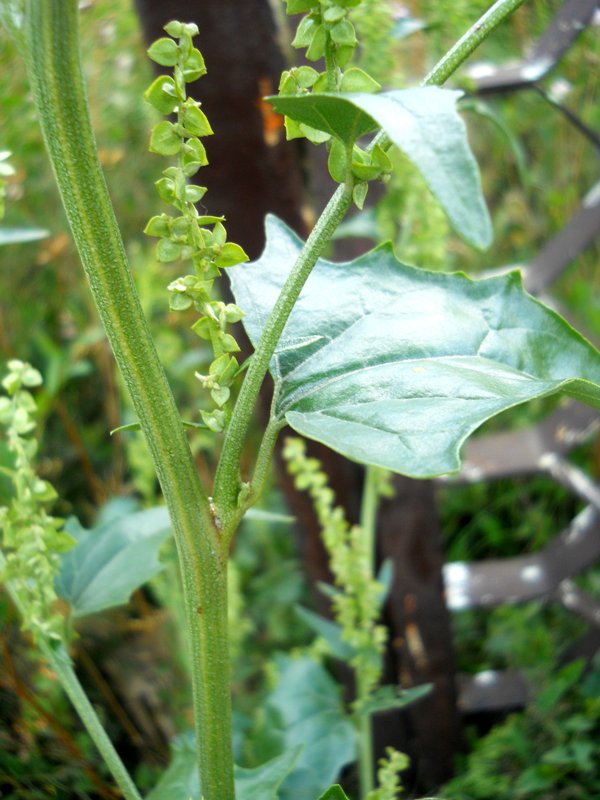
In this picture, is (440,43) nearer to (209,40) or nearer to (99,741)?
(209,40)

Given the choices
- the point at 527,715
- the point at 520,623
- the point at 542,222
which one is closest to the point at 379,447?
the point at 527,715

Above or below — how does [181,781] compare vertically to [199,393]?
above

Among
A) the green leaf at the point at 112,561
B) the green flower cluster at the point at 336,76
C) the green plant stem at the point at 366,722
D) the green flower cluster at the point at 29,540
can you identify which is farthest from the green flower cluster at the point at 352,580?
the green flower cluster at the point at 336,76

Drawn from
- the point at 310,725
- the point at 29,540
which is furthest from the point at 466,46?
the point at 310,725

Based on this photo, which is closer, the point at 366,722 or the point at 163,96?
the point at 163,96

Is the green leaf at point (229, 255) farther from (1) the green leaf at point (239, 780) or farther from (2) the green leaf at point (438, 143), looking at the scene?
(1) the green leaf at point (239, 780)

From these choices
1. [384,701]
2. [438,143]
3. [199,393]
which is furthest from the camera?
[199,393]

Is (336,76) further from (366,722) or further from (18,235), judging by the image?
(366,722)
